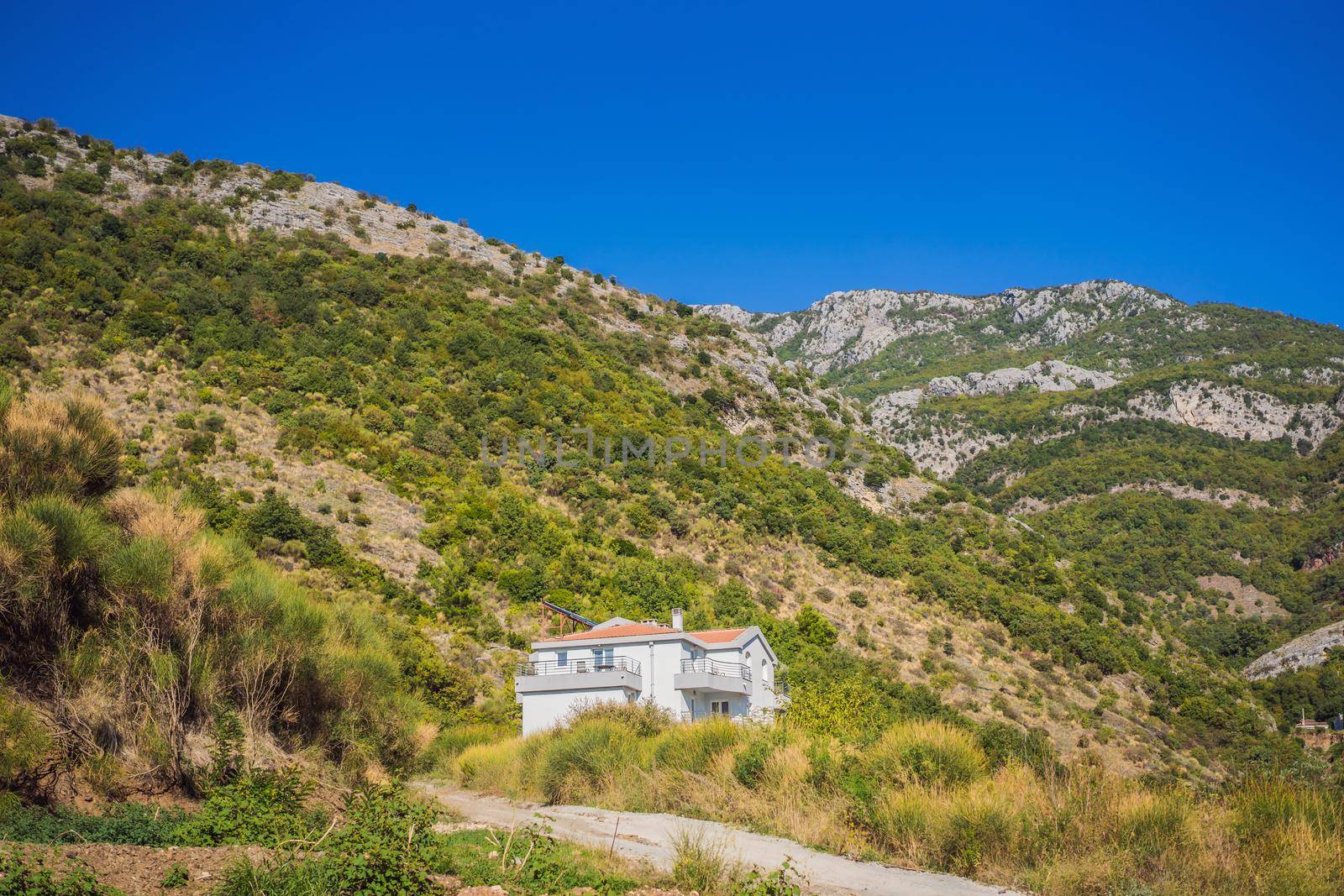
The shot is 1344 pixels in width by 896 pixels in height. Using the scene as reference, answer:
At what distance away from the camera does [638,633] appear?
29.9 metres

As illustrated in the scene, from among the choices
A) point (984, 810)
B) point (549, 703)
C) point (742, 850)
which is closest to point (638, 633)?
point (549, 703)

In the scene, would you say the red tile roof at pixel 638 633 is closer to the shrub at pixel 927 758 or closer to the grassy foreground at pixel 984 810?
the grassy foreground at pixel 984 810

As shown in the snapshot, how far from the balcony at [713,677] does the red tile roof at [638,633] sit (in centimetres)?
95

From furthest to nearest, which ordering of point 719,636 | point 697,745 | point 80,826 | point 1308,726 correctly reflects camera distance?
1. point 1308,726
2. point 719,636
3. point 697,745
4. point 80,826

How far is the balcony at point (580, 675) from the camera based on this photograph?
2777 cm

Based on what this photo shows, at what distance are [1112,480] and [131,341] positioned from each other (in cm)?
9337

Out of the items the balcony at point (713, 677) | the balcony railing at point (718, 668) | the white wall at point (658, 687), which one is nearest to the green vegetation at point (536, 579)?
the white wall at point (658, 687)

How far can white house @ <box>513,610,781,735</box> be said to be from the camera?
27750mm

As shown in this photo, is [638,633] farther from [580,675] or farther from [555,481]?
[555,481]

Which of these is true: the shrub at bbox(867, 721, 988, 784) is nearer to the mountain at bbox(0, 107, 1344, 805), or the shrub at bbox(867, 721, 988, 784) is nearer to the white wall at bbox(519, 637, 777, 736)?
the mountain at bbox(0, 107, 1344, 805)

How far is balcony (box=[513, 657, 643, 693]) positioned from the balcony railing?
1676mm

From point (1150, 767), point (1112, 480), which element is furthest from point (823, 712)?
point (1112, 480)

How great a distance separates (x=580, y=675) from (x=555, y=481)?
21.1 metres

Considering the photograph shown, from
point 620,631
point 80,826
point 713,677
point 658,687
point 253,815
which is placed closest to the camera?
point 80,826
